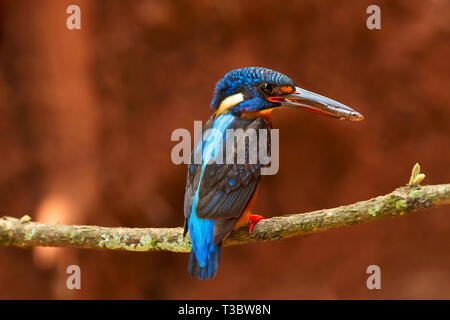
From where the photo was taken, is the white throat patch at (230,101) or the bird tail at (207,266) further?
the white throat patch at (230,101)

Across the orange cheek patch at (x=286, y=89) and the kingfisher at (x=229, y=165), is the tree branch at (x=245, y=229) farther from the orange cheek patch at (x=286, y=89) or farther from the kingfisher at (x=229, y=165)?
the orange cheek patch at (x=286, y=89)

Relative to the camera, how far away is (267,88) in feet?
8.39

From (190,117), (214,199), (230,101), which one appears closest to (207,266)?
(214,199)

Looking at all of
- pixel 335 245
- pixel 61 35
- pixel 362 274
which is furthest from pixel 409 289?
pixel 61 35

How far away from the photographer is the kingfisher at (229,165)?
7.29 ft

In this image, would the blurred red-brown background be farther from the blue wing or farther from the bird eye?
the blue wing

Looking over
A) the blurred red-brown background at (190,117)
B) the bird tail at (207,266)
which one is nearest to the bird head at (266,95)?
the bird tail at (207,266)

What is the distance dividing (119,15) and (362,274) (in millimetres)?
3538

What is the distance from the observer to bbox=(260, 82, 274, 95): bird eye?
2.54m

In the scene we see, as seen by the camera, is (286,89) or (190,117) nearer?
(286,89)

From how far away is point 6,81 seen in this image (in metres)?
5.27

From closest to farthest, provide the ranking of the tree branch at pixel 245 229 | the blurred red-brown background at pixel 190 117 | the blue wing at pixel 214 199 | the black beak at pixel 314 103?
the tree branch at pixel 245 229
the blue wing at pixel 214 199
the black beak at pixel 314 103
the blurred red-brown background at pixel 190 117

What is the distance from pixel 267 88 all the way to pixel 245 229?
0.68 metres

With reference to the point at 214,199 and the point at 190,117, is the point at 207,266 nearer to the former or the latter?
the point at 214,199
